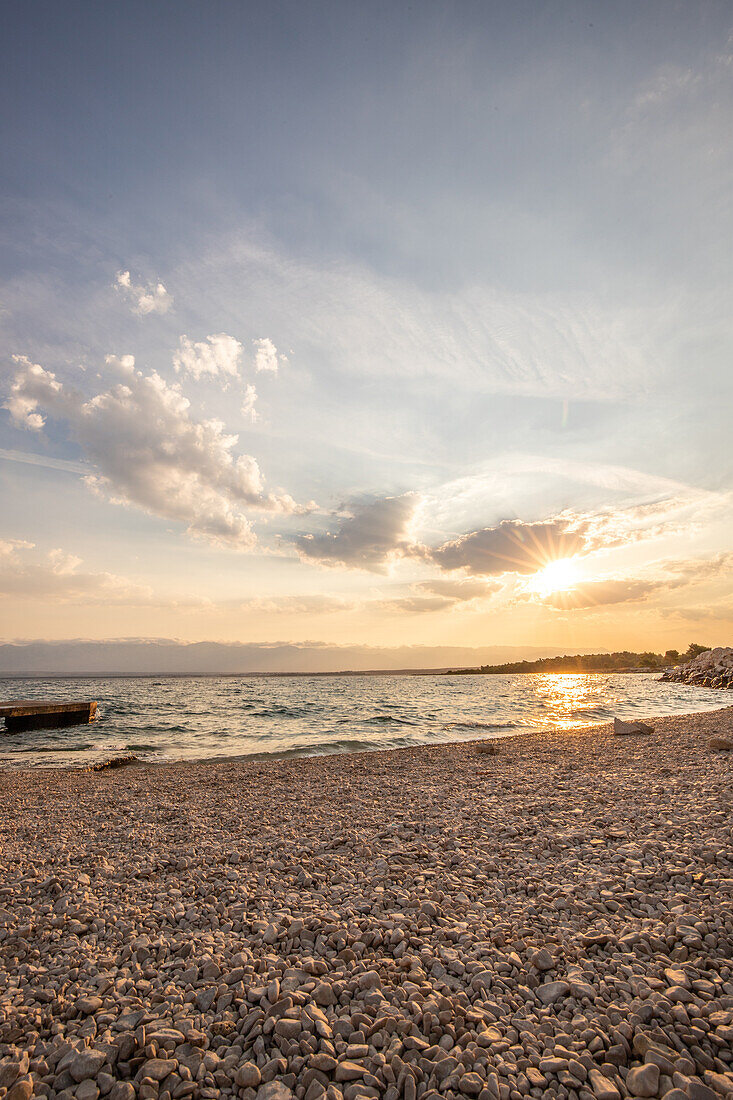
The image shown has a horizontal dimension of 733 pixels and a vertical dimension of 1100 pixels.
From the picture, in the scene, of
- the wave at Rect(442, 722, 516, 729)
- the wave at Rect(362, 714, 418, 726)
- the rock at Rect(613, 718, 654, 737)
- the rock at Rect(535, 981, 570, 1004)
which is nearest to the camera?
the rock at Rect(535, 981, 570, 1004)

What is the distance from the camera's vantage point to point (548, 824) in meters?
8.63

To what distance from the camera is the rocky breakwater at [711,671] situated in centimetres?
5644

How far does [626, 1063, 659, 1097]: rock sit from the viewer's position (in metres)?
3.21

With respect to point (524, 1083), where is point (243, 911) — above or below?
below

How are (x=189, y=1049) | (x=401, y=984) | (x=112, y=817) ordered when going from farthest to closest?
(x=112, y=817), (x=401, y=984), (x=189, y=1049)

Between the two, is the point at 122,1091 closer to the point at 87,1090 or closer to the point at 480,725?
the point at 87,1090

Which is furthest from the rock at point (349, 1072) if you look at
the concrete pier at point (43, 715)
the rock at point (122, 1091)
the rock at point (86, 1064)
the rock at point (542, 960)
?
the concrete pier at point (43, 715)

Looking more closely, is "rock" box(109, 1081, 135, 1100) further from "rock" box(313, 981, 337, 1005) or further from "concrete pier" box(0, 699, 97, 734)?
"concrete pier" box(0, 699, 97, 734)

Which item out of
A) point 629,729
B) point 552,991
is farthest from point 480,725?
point 552,991

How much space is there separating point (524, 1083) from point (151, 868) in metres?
6.17

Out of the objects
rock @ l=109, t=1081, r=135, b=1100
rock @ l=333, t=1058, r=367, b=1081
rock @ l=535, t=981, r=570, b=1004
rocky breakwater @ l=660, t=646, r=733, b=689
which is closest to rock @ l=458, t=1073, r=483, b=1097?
rock @ l=333, t=1058, r=367, b=1081

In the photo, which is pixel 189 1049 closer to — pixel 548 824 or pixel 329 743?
pixel 548 824

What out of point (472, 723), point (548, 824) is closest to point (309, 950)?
point (548, 824)

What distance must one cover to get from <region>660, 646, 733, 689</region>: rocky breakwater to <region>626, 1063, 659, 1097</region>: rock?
6392cm
